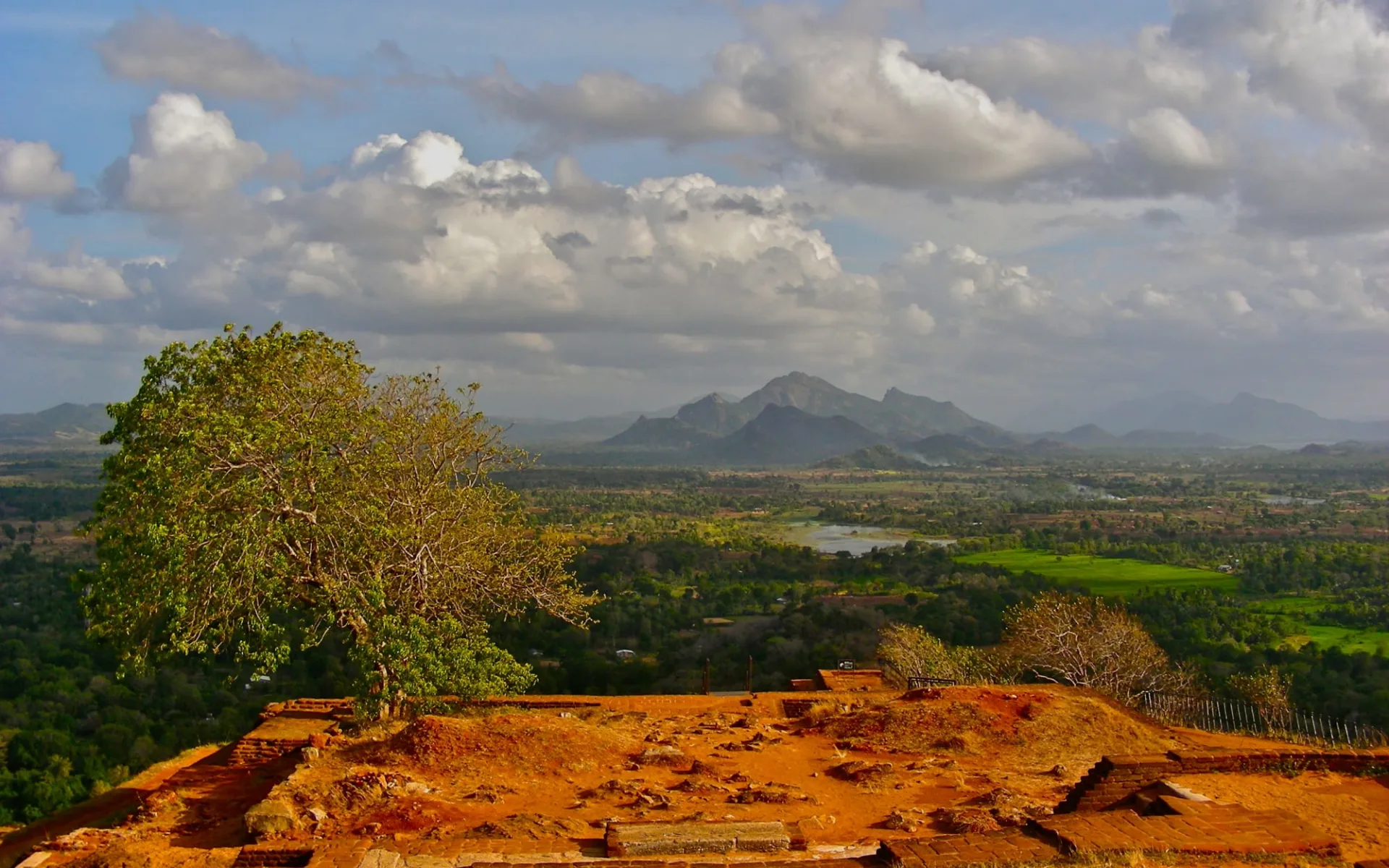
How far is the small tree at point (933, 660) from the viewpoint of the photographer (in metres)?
28.0

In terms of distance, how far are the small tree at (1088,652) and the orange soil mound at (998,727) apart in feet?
29.2

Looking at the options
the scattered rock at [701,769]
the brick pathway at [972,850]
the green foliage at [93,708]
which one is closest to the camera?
the brick pathway at [972,850]

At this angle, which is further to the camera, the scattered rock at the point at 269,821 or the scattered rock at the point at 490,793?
the scattered rock at the point at 490,793

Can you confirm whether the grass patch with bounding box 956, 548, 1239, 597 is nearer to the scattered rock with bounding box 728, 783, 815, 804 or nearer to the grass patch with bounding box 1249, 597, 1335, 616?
the grass patch with bounding box 1249, 597, 1335, 616

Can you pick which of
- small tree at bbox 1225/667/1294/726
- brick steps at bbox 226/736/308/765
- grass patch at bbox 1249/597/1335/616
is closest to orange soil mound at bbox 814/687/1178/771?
small tree at bbox 1225/667/1294/726

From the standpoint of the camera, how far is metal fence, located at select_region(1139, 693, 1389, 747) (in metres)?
19.1

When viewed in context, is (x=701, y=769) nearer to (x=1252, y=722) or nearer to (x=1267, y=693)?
(x=1252, y=722)

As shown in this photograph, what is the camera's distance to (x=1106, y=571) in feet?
246

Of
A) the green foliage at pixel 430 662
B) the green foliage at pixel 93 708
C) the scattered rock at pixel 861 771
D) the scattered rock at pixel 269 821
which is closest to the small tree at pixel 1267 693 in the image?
the scattered rock at pixel 861 771

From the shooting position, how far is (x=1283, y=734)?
19.0 meters

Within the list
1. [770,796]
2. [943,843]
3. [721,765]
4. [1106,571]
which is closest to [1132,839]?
[943,843]

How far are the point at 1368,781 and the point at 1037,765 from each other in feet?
14.8

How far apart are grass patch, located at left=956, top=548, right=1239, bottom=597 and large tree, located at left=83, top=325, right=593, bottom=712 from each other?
169 feet

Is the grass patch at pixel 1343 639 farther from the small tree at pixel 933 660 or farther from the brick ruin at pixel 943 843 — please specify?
the brick ruin at pixel 943 843
